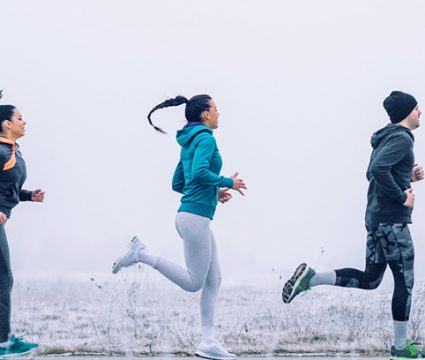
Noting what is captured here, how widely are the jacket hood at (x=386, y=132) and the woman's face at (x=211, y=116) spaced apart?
4.07 ft

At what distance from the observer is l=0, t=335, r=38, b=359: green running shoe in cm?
Answer: 690

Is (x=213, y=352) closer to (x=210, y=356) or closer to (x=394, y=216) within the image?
A: (x=210, y=356)

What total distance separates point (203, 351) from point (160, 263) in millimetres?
763

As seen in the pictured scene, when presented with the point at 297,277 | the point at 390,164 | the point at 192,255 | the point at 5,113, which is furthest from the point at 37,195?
the point at 390,164

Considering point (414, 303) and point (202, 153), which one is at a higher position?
point (202, 153)

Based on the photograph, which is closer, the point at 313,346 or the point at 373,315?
the point at 313,346

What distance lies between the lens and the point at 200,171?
261 inches

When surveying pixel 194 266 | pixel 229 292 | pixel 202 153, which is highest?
pixel 202 153

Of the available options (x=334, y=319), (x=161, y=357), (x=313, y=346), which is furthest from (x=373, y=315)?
(x=161, y=357)

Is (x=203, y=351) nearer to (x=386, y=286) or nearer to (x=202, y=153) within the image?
(x=202, y=153)

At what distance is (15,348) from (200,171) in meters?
2.00

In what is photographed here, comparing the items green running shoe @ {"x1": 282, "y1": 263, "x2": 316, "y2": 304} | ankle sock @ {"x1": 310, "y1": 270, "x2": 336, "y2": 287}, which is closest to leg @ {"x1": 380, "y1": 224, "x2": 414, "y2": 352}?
ankle sock @ {"x1": 310, "y1": 270, "x2": 336, "y2": 287}

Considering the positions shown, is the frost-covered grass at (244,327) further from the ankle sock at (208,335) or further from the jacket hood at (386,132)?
the jacket hood at (386,132)

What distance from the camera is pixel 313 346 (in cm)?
754
